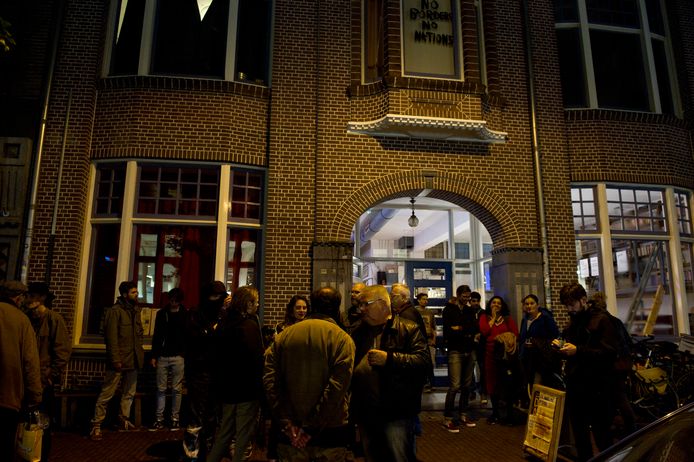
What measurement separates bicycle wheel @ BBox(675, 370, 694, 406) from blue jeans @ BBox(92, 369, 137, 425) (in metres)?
8.02

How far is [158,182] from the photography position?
8297 millimetres

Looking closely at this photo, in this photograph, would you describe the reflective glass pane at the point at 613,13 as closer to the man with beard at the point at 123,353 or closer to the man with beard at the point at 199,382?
the man with beard at the point at 199,382

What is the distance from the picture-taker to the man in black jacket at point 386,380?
3557mm

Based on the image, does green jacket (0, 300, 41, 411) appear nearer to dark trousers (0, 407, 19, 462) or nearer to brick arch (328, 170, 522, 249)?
dark trousers (0, 407, 19, 462)

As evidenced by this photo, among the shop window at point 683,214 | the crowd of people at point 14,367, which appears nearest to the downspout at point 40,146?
the crowd of people at point 14,367

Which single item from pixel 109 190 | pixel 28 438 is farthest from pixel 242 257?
pixel 28 438

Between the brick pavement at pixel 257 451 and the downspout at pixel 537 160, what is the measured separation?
284cm

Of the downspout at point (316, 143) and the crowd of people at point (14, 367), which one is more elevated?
the downspout at point (316, 143)

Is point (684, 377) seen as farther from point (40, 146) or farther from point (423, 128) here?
point (40, 146)

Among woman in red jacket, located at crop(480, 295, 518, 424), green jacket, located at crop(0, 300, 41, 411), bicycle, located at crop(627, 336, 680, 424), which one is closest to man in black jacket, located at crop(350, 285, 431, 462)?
green jacket, located at crop(0, 300, 41, 411)

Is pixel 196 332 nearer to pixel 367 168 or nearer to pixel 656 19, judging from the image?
pixel 367 168

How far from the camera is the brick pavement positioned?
5633 millimetres

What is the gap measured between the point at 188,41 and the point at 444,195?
5.44 metres

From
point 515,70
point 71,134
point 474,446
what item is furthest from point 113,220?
point 515,70
